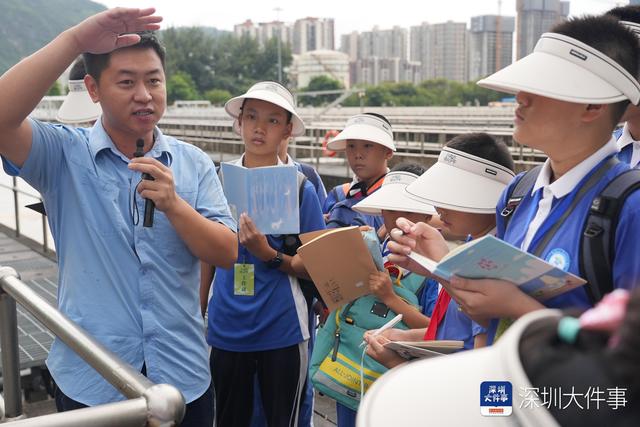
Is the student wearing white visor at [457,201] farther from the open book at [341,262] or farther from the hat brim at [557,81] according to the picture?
the hat brim at [557,81]

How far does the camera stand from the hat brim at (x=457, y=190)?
206 centimetres

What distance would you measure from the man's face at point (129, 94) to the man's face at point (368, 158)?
5.37ft

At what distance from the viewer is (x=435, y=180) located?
85.2 inches

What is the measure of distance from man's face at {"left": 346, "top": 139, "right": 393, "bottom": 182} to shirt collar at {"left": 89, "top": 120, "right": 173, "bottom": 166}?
1.54 m

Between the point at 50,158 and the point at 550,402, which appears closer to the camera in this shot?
the point at 550,402

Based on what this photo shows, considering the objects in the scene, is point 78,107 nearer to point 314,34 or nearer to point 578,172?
point 578,172

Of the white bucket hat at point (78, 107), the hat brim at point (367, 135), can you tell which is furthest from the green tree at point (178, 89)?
the hat brim at point (367, 135)

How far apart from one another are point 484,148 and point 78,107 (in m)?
2.69

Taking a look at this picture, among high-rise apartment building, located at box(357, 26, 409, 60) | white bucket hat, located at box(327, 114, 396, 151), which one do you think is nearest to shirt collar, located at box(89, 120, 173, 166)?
white bucket hat, located at box(327, 114, 396, 151)

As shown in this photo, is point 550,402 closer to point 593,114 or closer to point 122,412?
point 122,412

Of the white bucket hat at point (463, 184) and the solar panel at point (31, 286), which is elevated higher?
the white bucket hat at point (463, 184)

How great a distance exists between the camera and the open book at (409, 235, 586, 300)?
1.35 metres

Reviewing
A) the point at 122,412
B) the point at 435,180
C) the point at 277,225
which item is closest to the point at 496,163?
the point at 435,180

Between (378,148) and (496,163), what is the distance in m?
1.34
